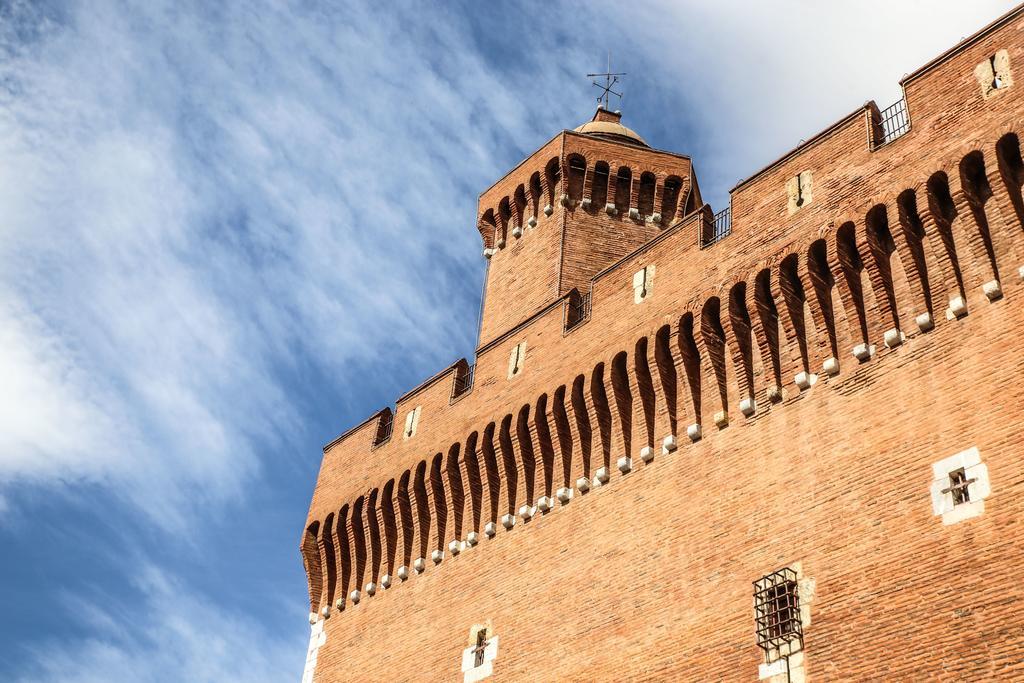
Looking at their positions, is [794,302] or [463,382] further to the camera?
[463,382]

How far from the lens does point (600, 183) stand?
2489 centimetres

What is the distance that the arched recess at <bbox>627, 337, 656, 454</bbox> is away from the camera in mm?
17578

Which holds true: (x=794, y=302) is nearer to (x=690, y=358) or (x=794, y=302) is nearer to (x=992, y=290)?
(x=690, y=358)

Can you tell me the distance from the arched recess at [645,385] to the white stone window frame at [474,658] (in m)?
3.79

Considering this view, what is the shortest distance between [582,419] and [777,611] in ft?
17.2

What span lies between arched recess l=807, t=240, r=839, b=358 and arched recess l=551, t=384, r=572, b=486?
4.63 meters

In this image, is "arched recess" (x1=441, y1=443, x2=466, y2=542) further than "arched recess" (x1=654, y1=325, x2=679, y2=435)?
Yes

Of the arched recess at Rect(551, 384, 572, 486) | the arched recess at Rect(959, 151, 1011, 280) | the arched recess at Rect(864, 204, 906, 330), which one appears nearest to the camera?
the arched recess at Rect(959, 151, 1011, 280)

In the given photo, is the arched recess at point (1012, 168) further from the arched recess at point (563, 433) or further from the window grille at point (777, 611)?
the arched recess at point (563, 433)

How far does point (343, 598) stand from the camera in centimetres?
2198

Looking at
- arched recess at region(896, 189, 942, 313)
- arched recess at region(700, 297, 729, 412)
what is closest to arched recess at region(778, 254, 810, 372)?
arched recess at region(700, 297, 729, 412)

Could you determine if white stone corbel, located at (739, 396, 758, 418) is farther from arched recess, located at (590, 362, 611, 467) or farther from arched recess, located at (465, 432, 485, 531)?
arched recess, located at (465, 432, 485, 531)

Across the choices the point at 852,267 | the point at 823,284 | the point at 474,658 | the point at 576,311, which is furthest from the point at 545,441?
the point at 852,267

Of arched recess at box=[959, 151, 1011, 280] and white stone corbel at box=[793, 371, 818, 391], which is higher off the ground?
arched recess at box=[959, 151, 1011, 280]
